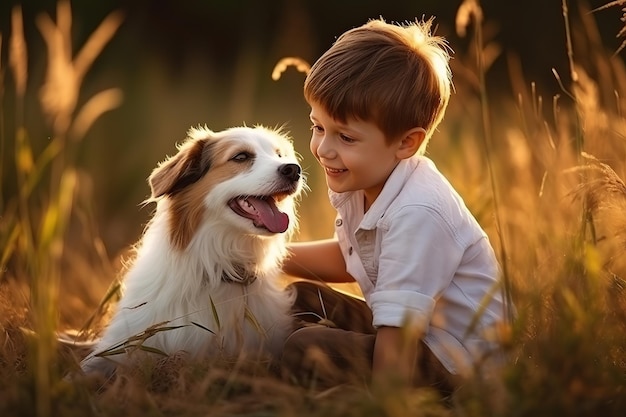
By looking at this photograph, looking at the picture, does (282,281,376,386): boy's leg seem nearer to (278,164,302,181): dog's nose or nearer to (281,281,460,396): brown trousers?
(281,281,460,396): brown trousers

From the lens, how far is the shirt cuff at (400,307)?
2998 mm

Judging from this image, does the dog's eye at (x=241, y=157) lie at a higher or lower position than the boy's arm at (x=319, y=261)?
higher

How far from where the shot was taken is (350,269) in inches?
140

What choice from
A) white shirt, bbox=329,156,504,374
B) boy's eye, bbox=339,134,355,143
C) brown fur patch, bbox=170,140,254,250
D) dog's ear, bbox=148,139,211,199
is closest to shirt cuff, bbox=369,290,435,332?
white shirt, bbox=329,156,504,374

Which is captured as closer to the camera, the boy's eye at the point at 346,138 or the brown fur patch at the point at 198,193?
the boy's eye at the point at 346,138

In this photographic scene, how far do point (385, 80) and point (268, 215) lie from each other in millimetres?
742

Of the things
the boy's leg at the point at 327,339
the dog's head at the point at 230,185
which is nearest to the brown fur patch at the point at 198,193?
the dog's head at the point at 230,185

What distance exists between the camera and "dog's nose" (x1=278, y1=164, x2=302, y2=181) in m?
3.53

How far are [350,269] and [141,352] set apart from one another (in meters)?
0.92

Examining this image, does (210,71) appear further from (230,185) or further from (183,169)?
(230,185)

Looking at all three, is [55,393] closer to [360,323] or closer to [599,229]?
[360,323]

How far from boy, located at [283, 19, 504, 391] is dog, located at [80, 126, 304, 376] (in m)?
0.24

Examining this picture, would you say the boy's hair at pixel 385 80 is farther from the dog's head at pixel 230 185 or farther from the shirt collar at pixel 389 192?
the dog's head at pixel 230 185

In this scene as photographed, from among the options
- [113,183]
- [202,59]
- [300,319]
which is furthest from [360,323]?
[202,59]
